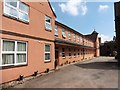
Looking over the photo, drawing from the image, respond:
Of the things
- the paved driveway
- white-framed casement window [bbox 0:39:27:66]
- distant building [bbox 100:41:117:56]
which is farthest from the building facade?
distant building [bbox 100:41:117:56]

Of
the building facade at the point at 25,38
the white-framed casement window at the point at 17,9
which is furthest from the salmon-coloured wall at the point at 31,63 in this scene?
the white-framed casement window at the point at 17,9

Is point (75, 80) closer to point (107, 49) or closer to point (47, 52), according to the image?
point (47, 52)

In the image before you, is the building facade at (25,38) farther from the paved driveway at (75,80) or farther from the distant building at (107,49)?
the distant building at (107,49)

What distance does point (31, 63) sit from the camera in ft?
39.8

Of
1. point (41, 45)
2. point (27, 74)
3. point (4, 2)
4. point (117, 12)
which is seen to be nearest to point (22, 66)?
point (27, 74)

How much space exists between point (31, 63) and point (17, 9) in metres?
4.12

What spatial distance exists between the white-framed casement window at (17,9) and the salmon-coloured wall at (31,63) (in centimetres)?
147

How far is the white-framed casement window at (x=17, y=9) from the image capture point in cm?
991

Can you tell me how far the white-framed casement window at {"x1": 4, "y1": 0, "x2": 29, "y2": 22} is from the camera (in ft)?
32.5

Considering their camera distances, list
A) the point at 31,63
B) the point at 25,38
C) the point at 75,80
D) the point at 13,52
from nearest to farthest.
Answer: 1. the point at 13,52
2. the point at 75,80
3. the point at 25,38
4. the point at 31,63

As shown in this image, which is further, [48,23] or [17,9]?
[48,23]

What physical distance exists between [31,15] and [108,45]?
56734 mm

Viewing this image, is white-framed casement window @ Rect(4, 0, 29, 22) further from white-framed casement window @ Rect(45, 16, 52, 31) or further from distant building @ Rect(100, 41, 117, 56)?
distant building @ Rect(100, 41, 117, 56)

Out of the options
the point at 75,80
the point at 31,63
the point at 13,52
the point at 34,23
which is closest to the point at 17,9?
the point at 34,23
